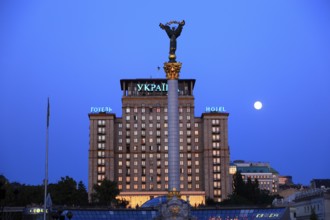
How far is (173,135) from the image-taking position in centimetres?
9725

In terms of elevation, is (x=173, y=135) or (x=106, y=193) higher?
(x=173, y=135)

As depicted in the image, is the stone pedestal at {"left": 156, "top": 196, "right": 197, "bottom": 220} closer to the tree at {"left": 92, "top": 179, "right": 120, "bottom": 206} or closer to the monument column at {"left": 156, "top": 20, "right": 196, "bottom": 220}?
the monument column at {"left": 156, "top": 20, "right": 196, "bottom": 220}

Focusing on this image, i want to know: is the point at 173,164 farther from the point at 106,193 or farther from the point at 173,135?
the point at 106,193

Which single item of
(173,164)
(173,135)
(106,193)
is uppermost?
(173,135)

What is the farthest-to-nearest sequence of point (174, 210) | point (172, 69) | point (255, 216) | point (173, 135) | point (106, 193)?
point (106, 193) → point (255, 216) → point (172, 69) → point (173, 135) → point (174, 210)

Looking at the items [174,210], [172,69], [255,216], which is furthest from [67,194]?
[172,69]

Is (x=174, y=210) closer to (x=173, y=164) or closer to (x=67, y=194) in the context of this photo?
(x=173, y=164)

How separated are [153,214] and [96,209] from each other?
41.6 ft

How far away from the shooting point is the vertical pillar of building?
9556cm

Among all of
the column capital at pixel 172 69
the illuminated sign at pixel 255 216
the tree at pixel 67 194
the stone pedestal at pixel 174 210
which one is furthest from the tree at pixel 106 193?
the column capital at pixel 172 69

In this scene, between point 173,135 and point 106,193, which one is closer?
point 173,135

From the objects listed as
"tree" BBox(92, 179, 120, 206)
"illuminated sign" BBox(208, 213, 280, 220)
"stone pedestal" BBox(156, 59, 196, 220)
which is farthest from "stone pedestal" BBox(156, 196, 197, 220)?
"tree" BBox(92, 179, 120, 206)

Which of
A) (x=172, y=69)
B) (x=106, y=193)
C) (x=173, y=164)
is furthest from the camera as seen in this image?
(x=106, y=193)

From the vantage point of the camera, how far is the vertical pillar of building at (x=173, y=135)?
95562mm
